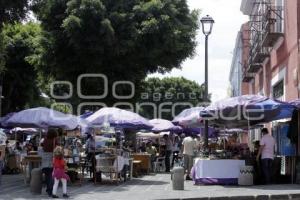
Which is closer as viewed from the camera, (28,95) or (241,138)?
(28,95)

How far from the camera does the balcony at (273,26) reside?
23.3 meters

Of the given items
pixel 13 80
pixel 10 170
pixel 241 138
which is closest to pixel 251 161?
pixel 10 170

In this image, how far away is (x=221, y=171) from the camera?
1795cm

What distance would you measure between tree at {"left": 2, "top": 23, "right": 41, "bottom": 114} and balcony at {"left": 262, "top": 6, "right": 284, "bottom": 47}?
18.4 meters

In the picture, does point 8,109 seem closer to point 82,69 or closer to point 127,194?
point 82,69

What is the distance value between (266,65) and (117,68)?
7.49 meters

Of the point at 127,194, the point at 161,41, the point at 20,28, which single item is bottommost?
the point at 127,194

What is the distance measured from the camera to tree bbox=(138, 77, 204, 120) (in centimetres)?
7562

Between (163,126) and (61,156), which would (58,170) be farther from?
(163,126)

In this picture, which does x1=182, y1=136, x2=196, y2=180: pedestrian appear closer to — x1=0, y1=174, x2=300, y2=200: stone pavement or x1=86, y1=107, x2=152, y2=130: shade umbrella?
x1=86, y1=107, x2=152, y2=130: shade umbrella

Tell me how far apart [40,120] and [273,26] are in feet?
37.4

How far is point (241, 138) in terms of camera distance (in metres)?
48.6

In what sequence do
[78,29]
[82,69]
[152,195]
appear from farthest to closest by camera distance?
[82,69], [78,29], [152,195]

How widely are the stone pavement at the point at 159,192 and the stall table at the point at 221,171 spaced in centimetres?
60
